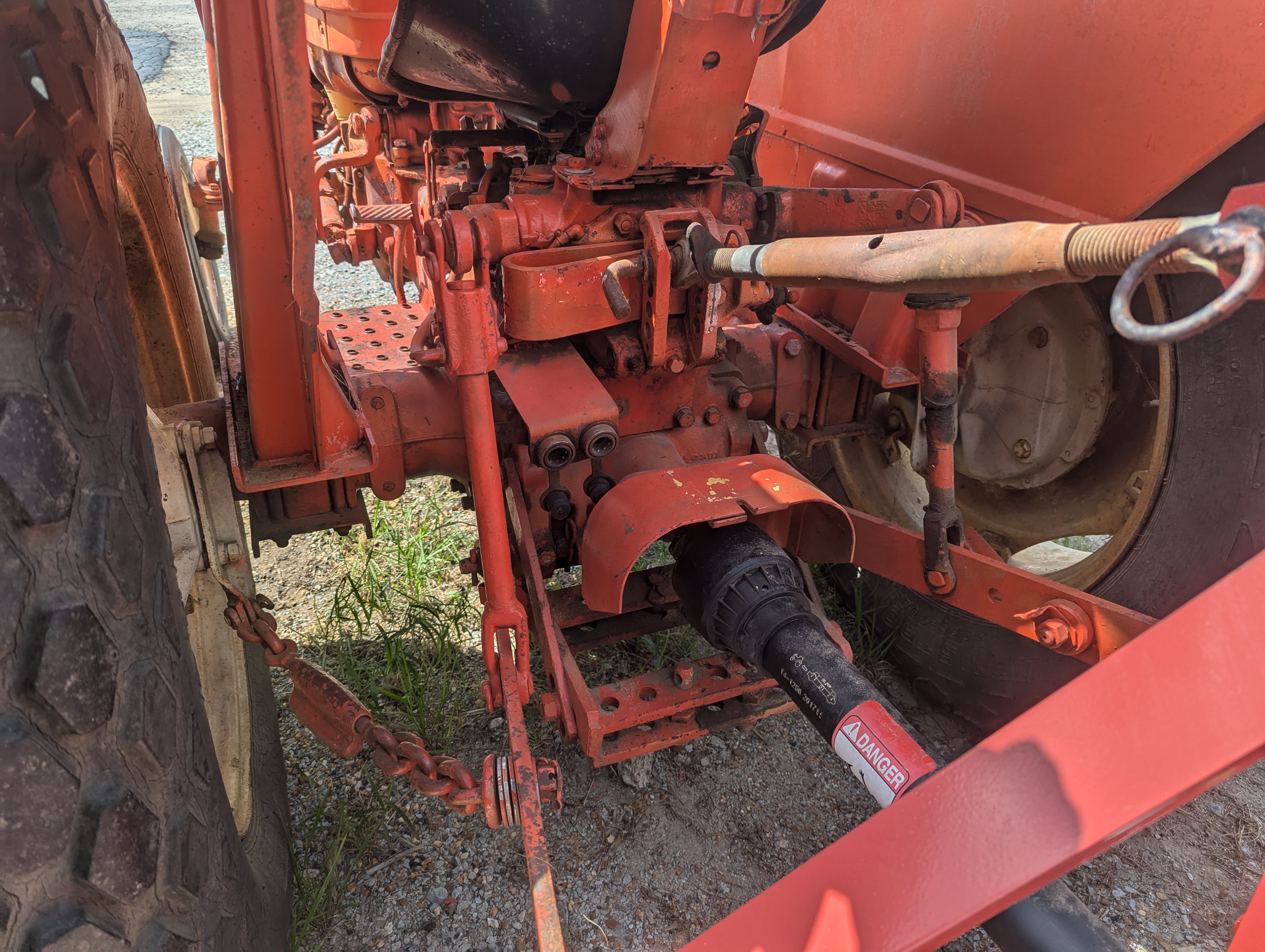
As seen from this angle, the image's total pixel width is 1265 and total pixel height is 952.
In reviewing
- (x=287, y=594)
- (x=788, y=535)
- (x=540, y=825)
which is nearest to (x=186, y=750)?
(x=540, y=825)

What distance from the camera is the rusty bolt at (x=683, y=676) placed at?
4.92 ft

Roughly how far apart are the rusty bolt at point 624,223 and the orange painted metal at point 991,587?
0.68 metres

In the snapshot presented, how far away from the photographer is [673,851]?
5.74 ft

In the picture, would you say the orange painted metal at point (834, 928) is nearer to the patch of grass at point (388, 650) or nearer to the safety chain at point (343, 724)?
the safety chain at point (343, 724)

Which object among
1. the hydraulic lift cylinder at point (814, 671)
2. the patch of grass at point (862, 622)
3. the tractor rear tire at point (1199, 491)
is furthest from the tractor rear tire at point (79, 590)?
the patch of grass at point (862, 622)

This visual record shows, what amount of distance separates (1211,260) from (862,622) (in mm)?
1781

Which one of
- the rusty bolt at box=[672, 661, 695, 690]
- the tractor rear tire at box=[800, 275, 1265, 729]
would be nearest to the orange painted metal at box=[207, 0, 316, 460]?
the rusty bolt at box=[672, 661, 695, 690]

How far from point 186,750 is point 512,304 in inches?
33.1

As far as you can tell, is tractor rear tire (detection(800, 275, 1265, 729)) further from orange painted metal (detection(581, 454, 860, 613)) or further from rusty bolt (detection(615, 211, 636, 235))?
rusty bolt (detection(615, 211, 636, 235))

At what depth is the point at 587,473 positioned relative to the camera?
1.67m

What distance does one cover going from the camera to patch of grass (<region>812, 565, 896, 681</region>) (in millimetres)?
2221

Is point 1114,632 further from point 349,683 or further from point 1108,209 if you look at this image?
point 349,683

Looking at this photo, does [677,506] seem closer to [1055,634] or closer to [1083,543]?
[1055,634]

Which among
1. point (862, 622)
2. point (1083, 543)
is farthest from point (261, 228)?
point (1083, 543)
